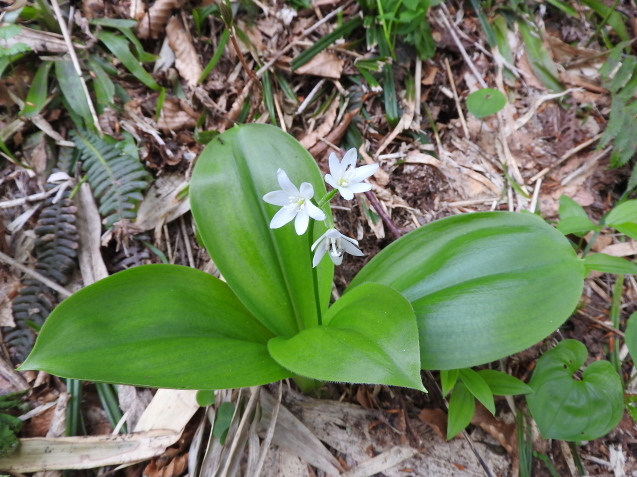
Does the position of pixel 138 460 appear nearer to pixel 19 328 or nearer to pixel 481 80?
pixel 19 328

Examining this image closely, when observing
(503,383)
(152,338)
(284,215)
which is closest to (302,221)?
(284,215)

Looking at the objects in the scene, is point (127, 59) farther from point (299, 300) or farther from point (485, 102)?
point (485, 102)

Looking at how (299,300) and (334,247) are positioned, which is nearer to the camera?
(334,247)

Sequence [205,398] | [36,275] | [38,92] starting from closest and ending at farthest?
[205,398], [36,275], [38,92]

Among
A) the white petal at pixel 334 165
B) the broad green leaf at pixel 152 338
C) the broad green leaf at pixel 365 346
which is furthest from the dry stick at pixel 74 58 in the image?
the broad green leaf at pixel 365 346

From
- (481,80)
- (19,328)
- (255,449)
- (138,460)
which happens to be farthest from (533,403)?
(19,328)

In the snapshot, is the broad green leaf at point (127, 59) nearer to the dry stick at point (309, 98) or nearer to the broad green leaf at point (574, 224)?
the dry stick at point (309, 98)
